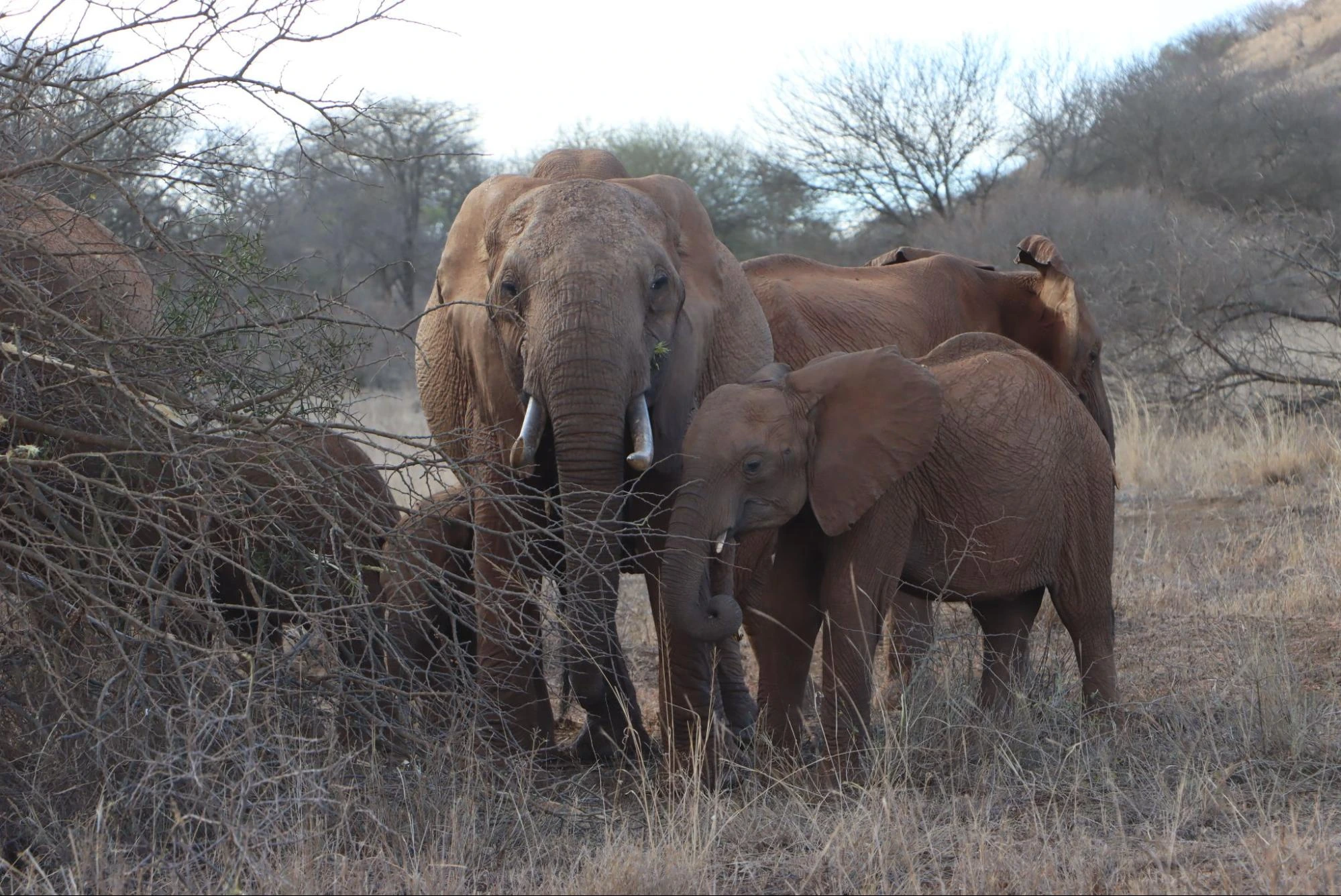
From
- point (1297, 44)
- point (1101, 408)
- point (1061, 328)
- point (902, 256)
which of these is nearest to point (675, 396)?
point (1061, 328)

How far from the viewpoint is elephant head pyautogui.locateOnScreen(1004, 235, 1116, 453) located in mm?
7074

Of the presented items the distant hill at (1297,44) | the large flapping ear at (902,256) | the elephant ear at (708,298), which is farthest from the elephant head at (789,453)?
the distant hill at (1297,44)

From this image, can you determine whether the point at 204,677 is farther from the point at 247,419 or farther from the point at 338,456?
the point at 338,456

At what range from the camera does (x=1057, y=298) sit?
23.6 feet

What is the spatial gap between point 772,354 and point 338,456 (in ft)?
5.17

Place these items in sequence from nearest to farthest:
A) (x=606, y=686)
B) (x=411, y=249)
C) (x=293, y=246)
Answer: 1. (x=606, y=686)
2. (x=293, y=246)
3. (x=411, y=249)

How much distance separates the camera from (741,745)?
17.0 ft

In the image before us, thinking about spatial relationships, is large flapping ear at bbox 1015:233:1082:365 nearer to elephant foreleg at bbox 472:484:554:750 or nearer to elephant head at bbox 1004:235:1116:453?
elephant head at bbox 1004:235:1116:453

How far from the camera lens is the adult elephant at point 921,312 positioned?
6293 millimetres

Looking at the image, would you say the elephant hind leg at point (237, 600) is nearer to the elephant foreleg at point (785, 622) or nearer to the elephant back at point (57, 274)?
the elephant back at point (57, 274)

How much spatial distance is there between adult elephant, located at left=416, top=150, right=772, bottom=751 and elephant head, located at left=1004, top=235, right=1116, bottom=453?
7.28 feet

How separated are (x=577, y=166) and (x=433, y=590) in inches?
61.7

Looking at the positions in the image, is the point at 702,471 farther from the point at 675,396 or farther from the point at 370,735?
the point at 370,735

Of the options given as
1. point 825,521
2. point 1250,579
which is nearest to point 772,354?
point 825,521
